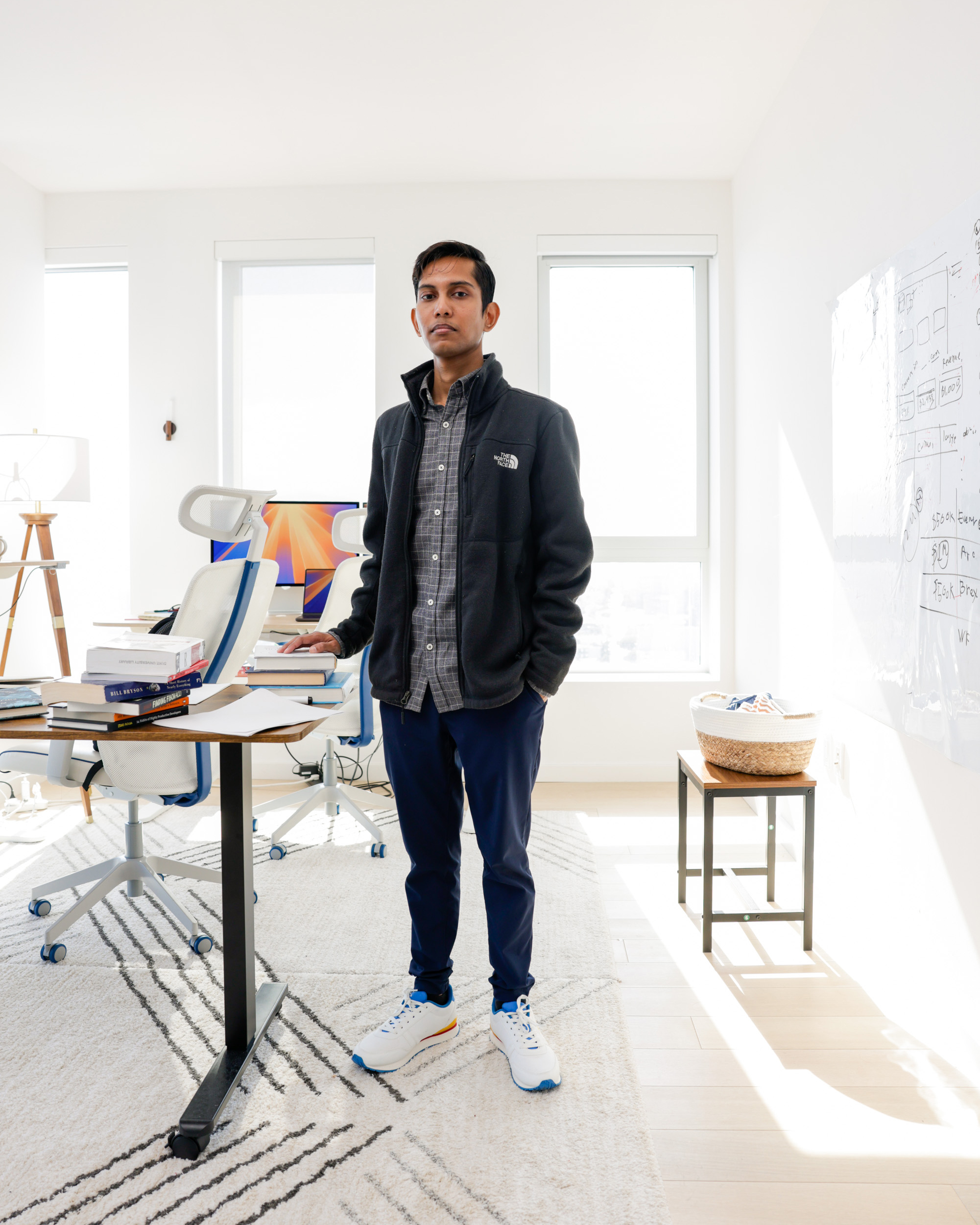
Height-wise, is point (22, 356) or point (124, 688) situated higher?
point (22, 356)

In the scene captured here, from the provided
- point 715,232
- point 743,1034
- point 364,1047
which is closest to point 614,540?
point 715,232

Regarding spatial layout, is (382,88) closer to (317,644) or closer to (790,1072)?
(317,644)

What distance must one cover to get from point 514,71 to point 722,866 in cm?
295

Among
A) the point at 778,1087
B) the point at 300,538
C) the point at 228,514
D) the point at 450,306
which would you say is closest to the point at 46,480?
the point at 300,538

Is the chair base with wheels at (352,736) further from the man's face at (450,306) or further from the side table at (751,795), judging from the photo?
the man's face at (450,306)

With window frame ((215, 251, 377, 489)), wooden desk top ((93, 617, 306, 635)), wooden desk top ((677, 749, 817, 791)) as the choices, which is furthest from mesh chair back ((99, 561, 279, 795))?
window frame ((215, 251, 377, 489))

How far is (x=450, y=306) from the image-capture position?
1.52 m

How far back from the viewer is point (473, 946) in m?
2.14

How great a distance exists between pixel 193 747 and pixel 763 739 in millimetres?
1513

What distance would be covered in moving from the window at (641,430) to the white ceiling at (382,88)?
1.79 feet

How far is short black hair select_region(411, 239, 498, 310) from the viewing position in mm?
1525

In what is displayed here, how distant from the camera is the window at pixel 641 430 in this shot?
393 cm

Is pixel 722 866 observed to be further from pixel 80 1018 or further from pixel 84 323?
pixel 84 323

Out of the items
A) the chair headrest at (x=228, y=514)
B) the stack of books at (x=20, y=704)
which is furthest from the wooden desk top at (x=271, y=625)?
the stack of books at (x=20, y=704)
